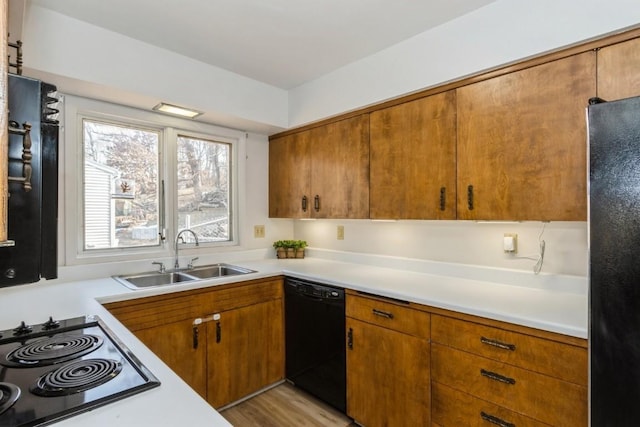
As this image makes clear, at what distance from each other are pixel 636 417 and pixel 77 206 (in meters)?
2.95

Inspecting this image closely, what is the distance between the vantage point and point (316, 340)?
7.66ft

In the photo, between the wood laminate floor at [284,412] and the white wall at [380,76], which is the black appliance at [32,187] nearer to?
the white wall at [380,76]

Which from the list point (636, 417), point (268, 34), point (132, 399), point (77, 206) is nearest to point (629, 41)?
point (636, 417)

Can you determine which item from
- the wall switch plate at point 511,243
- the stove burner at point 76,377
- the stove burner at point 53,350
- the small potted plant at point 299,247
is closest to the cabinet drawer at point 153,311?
the stove burner at point 53,350

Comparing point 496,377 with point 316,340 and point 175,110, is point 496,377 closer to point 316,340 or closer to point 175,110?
point 316,340

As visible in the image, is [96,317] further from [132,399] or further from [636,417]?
[636,417]

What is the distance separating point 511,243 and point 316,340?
56.3 inches

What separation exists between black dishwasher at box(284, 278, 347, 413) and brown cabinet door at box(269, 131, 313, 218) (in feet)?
2.44

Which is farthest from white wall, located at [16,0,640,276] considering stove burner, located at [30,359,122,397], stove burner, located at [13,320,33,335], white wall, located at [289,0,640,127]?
stove burner, located at [30,359,122,397]

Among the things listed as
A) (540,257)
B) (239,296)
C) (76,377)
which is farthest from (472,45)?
(76,377)

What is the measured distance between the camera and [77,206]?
223cm

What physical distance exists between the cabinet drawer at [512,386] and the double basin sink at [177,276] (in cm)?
150

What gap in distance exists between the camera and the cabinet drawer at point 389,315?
1.77 m

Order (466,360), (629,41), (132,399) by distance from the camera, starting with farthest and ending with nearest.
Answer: (466,360), (629,41), (132,399)
